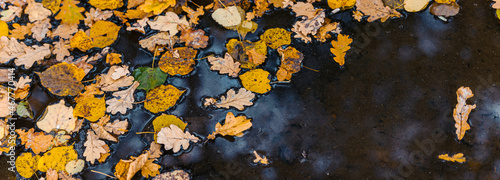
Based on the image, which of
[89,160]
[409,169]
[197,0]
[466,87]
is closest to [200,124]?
[89,160]

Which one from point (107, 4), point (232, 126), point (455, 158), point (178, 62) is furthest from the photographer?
point (107, 4)

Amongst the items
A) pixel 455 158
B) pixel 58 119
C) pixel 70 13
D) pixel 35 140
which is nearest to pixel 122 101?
pixel 58 119

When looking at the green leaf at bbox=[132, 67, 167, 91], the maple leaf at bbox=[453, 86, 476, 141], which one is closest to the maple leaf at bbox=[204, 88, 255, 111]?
the green leaf at bbox=[132, 67, 167, 91]

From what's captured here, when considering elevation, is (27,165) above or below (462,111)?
below

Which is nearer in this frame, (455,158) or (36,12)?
(455,158)

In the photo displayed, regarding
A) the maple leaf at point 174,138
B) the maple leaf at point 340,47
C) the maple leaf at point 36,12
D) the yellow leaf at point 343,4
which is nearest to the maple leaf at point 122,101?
the maple leaf at point 174,138

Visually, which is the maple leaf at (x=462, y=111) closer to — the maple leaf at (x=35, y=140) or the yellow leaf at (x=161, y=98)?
the yellow leaf at (x=161, y=98)

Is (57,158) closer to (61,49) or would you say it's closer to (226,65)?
(61,49)
